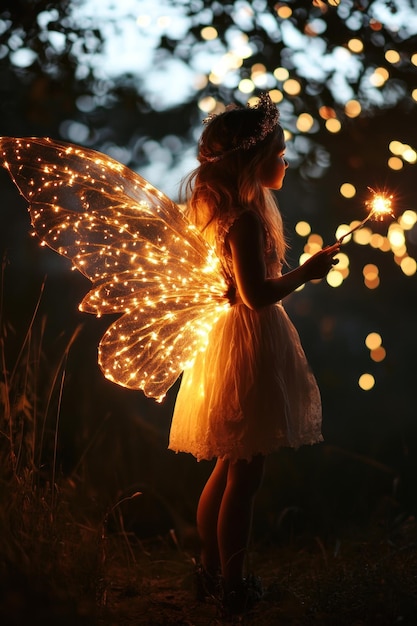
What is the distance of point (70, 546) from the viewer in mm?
2430

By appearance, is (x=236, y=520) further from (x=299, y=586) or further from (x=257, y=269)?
(x=257, y=269)

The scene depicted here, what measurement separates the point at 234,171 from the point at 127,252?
0.48m

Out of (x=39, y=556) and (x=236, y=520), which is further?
(x=236, y=520)

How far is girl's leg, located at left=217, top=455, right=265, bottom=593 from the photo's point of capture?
2533mm

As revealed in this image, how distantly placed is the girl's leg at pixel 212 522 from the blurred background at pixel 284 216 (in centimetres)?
67

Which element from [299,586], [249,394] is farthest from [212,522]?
[249,394]

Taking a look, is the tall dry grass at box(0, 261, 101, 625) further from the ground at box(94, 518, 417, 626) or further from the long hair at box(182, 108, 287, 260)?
the long hair at box(182, 108, 287, 260)

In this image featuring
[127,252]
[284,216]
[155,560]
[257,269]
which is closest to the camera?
[257,269]

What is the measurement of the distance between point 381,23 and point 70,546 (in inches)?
118

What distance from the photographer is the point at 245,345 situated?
2533 millimetres

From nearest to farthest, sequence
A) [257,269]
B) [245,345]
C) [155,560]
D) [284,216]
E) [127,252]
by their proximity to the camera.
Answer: [257,269], [245,345], [127,252], [155,560], [284,216]

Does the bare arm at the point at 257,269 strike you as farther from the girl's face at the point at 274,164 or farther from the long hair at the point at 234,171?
the girl's face at the point at 274,164

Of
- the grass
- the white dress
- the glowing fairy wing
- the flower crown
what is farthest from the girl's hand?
the grass

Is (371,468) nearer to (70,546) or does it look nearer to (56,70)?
(70,546)
